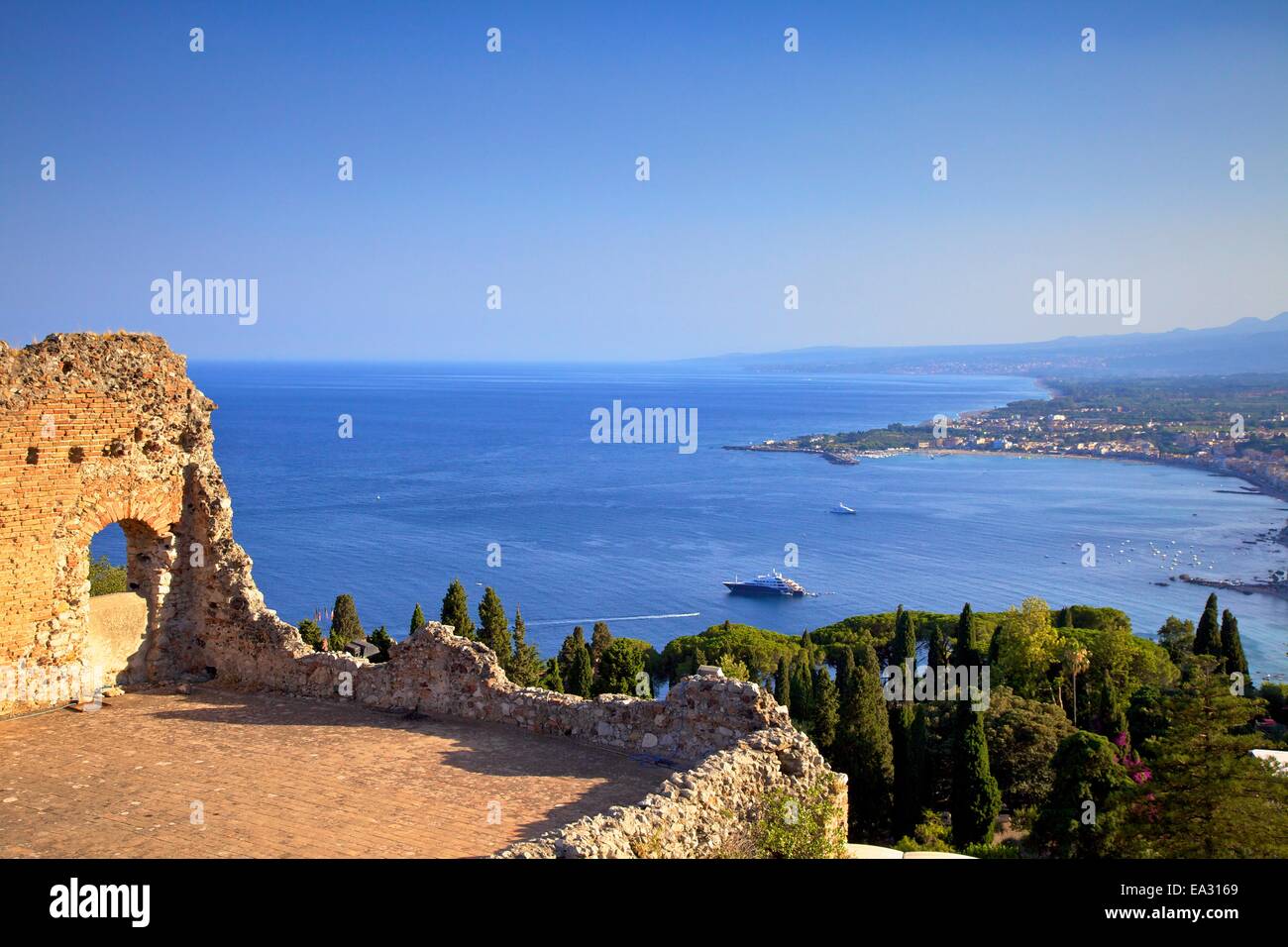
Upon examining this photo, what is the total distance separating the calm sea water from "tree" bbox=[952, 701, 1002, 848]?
141 ft

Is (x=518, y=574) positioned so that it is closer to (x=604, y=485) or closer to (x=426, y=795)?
(x=604, y=485)

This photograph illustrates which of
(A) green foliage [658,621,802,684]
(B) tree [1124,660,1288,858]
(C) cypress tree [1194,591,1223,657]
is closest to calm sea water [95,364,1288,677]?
(A) green foliage [658,621,802,684]

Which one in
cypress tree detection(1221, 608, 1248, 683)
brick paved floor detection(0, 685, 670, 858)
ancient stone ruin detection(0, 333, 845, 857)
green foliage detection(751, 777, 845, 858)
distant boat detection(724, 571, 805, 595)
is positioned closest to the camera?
brick paved floor detection(0, 685, 670, 858)

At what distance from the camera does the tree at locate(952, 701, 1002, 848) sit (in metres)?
26.0

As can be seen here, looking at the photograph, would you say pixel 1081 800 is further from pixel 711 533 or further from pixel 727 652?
pixel 711 533

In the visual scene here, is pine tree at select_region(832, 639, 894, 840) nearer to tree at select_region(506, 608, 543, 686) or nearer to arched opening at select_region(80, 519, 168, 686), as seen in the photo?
tree at select_region(506, 608, 543, 686)

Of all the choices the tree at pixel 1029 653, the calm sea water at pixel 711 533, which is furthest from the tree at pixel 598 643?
the calm sea water at pixel 711 533

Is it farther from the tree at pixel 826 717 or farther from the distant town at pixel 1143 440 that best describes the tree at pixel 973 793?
the distant town at pixel 1143 440

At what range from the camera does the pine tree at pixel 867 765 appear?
95.4 ft

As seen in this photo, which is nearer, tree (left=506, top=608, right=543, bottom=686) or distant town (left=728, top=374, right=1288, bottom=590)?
tree (left=506, top=608, right=543, bottom=686)

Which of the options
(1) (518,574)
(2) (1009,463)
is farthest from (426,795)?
(2) (1009,463)

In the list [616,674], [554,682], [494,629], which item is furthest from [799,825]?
[494,629]

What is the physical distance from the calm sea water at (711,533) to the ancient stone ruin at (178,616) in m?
53.6
